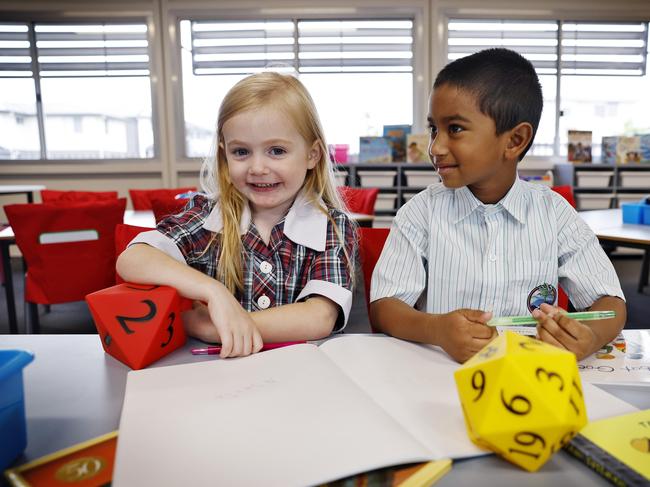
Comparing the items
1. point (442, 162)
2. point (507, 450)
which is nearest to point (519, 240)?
point (442, 162)

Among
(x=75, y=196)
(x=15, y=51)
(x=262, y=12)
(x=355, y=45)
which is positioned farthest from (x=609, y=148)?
(x=15, y=51)

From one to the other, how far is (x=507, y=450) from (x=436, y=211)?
678 mm

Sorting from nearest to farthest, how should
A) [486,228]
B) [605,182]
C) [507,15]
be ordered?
[486,228] → [605,182] → [507,15]

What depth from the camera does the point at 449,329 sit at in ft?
2.26

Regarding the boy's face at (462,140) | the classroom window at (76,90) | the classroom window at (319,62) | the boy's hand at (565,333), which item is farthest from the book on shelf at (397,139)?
the boy's hand at (565,333)

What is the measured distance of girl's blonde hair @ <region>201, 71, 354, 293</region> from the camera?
1.02 m

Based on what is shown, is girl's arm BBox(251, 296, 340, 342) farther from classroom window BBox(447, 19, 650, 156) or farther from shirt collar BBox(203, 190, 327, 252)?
classroom window BBox(447, 19, 650, 156)

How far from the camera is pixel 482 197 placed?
3.40ft

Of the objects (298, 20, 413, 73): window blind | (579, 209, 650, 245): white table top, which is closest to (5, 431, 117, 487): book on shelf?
(579, 209, 650, 245): white table top

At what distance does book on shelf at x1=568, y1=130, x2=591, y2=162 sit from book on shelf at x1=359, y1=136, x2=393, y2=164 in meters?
1.79

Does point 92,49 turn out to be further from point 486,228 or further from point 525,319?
point 525,319

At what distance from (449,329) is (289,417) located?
297mm

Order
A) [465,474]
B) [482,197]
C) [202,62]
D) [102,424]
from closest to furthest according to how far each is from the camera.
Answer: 1. [465,474]
2. [102,424]
3. [482,197]
4. [202,62]

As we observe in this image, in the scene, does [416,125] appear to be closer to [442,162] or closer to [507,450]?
[442,162]
